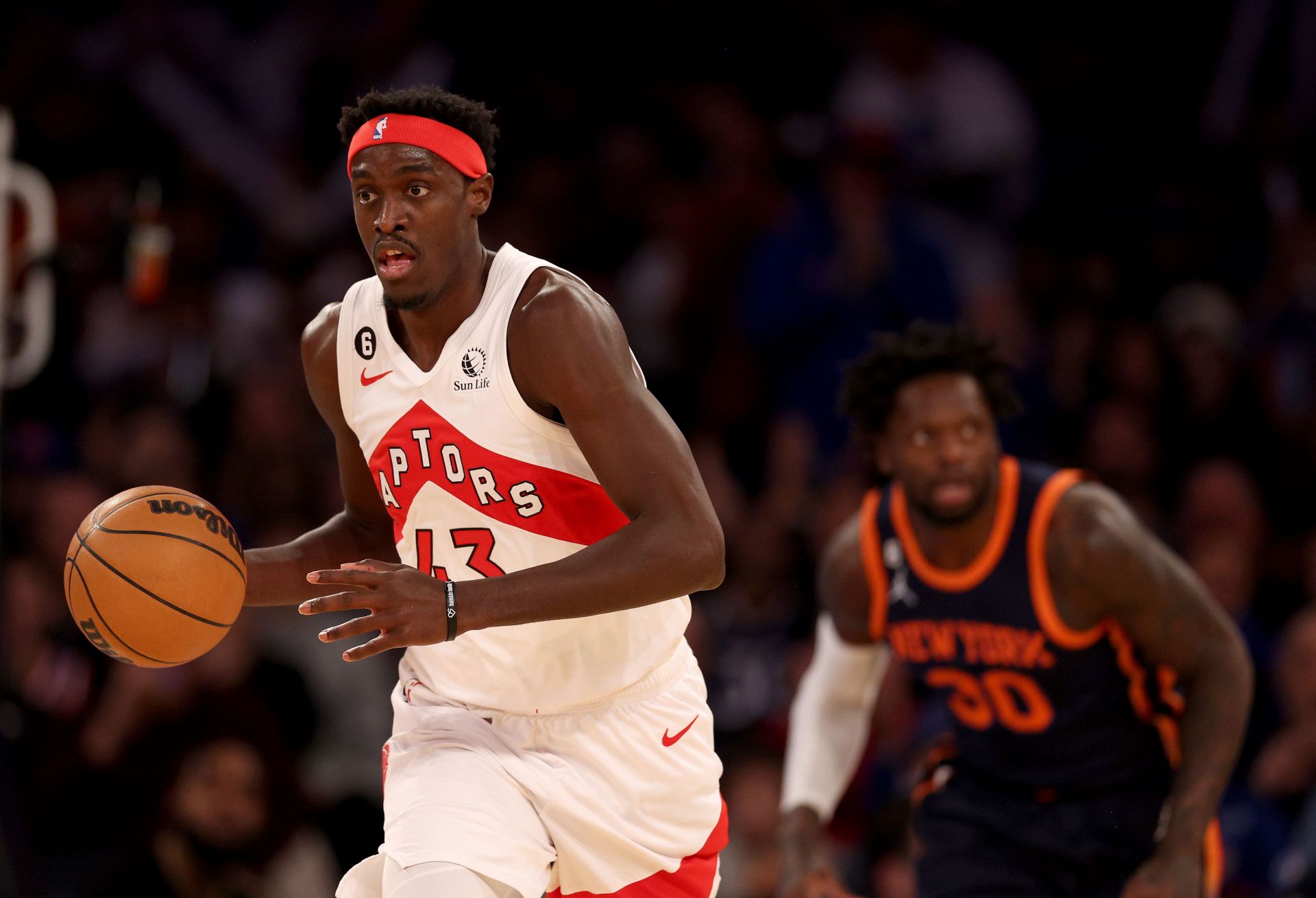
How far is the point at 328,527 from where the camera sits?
4105 millimetres

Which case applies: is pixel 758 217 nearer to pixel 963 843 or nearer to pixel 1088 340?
pixel 1088 340

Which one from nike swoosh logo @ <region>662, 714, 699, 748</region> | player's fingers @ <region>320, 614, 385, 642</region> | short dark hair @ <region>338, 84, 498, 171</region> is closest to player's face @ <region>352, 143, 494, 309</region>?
short dark hair @ <region>338, 84, 498, 171</region>

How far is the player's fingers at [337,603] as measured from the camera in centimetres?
285

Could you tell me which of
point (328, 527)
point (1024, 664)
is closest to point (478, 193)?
point (328, 527)

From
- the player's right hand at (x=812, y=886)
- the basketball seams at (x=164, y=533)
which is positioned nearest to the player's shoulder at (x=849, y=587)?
the player's right hand at (x=812, y=886)

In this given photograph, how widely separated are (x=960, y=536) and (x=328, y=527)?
1.74 m

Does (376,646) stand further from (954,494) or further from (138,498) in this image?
(954,494)

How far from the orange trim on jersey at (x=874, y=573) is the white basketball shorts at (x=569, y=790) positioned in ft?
3.80

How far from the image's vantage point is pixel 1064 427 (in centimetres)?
801

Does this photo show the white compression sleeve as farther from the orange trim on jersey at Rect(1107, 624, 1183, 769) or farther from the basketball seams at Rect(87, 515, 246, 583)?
the basketball seams at Rect(87, 515, 246, 583)

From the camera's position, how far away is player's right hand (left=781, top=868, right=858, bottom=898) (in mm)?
4598

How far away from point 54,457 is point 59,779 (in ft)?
7.55

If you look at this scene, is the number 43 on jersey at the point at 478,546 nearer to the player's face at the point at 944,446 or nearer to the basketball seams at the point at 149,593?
the basketball seams at the point at 149,593

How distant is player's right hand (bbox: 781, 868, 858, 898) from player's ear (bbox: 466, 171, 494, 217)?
2.07 m
